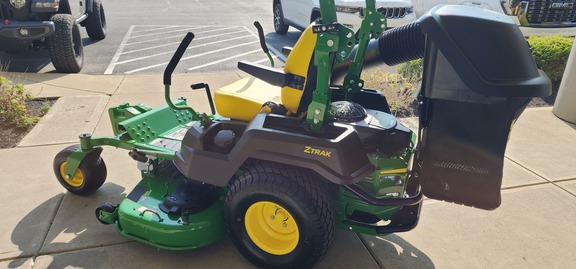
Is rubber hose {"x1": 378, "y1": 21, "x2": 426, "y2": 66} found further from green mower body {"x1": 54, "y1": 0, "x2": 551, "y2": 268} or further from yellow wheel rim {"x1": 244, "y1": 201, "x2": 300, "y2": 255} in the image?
yellow wheel rim {"x1": 244, "y1": 201, "x2": 300, "y2": 255}

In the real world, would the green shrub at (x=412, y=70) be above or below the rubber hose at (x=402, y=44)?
below

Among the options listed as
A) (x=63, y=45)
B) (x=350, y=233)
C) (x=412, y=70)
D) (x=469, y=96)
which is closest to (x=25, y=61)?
(x=63, y=45)

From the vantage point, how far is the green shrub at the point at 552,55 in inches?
249

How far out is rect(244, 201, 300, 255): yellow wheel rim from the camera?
2475 millimetres

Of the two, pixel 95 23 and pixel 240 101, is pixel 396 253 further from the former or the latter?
pixel 95 23

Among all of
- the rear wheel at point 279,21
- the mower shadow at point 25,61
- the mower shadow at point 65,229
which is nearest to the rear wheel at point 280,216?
the mower shadow at point 65,229

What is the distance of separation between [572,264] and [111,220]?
2.87 m

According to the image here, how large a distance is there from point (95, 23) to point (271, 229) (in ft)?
25.7

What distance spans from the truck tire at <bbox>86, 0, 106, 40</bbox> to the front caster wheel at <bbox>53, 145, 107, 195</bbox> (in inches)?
250

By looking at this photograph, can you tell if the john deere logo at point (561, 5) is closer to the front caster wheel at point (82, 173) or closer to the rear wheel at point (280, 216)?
the rear wheel at point (280, 216)

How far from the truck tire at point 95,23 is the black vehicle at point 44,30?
1.87m

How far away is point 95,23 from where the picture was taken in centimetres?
887

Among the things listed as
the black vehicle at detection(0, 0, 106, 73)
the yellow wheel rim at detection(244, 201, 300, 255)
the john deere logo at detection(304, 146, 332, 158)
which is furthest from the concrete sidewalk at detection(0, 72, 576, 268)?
the black vehicle at detection(0, 0, 106, 73)

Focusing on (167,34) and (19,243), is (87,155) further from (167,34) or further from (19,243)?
(167,34)
